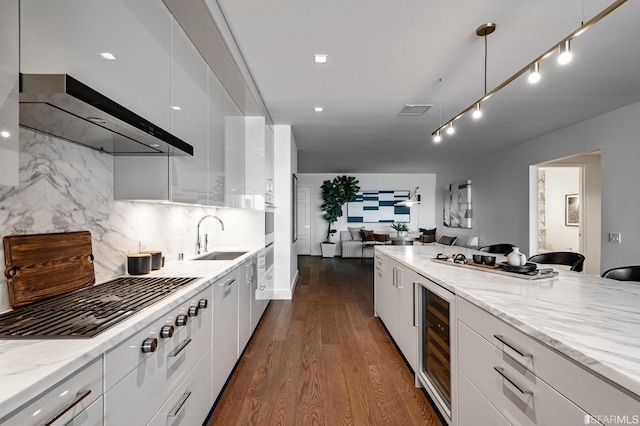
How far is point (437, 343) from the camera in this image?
2.04 metres

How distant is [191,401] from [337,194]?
8308 millimetres

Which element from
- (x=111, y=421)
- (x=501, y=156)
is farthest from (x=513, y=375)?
(x=501, y=156)

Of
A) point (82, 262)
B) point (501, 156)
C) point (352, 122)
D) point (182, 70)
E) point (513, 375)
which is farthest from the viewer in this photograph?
point (501, 156)

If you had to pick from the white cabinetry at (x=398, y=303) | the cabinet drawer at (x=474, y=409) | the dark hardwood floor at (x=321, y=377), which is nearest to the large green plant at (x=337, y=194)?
the dark hardwood floor at (x=321, y=377)

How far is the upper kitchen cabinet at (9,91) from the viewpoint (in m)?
0.89

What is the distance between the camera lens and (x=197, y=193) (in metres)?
2.28

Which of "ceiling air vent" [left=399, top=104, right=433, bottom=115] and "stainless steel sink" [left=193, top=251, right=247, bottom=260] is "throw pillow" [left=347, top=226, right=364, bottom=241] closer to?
"ceiling air vent" [left=399, top=104, right=433, bottom=115]

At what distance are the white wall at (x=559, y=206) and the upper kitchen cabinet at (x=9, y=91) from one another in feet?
28.9

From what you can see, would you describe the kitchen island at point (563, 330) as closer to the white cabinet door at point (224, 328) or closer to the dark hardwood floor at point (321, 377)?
the dark hardwood floor at point (321, 377)

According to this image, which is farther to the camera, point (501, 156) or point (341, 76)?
point (501, 156)

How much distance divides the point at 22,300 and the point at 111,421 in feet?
2.27

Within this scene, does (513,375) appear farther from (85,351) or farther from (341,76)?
(341,76)

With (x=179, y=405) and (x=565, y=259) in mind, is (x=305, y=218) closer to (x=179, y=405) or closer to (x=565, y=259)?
(x=565, y=259)

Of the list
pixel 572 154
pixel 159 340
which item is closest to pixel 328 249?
pixel 572 154
